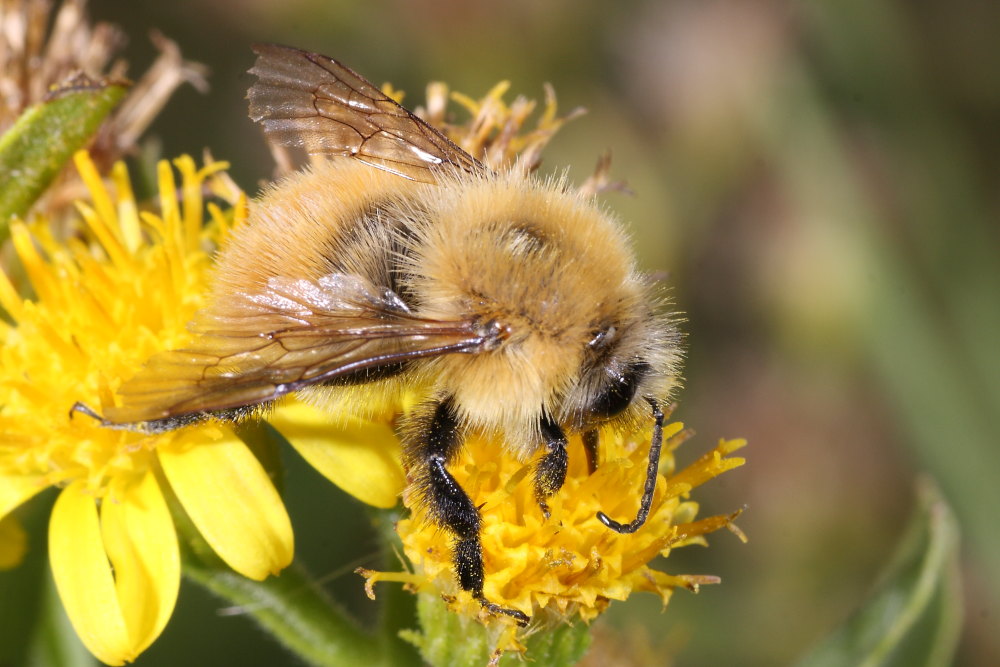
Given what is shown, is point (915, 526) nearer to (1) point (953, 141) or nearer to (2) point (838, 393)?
(2) point (838, 393)

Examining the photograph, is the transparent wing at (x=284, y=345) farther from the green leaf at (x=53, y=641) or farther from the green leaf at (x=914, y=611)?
the green leaf at (x=914, y=611)

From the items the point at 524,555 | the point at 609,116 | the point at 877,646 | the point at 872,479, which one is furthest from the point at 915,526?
the point at 609,116

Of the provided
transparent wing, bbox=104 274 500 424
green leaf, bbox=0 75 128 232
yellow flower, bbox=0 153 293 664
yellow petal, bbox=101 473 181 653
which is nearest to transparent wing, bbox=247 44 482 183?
yellow flower, bbox=0 153 293 664

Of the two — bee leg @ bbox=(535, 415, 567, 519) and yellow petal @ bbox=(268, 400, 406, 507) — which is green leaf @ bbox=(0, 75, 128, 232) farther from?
bee leg @ bbox=(535, 415, 567, 519)

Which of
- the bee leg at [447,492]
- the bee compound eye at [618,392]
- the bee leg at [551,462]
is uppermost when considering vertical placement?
the bee compound eye at [618,392]

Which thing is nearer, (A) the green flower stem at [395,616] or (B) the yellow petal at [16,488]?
(B) the yellow petal at [16,488]

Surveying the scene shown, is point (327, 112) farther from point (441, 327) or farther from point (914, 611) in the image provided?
point (914, 611)

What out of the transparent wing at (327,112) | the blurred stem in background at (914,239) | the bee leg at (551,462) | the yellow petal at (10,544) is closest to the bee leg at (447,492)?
the bee leg at (551,462)
